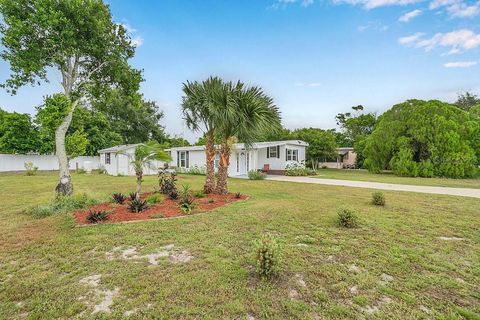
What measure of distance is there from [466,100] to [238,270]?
52.2m

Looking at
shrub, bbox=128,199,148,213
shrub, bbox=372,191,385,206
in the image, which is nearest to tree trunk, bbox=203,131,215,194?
shrub, bbox=128,199,148,213

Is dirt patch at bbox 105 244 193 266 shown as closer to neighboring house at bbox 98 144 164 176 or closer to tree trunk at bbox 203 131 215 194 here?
tree trunk at bbox 203 131 215 194

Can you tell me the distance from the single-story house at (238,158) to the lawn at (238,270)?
47.3ft

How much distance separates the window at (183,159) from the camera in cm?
2323

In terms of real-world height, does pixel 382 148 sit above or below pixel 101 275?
above

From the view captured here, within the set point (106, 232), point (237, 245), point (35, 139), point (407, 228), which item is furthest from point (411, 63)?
point (35, 139)

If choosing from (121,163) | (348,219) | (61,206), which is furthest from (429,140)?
(121,163)

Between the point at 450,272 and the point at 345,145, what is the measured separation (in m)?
37.3

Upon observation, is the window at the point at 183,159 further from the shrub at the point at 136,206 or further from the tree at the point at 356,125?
the tree at the point at 356,125

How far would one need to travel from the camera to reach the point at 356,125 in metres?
36.2

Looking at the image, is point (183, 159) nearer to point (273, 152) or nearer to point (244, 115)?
point (273, 152)

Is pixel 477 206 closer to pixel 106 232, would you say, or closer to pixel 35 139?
pixel 106 232

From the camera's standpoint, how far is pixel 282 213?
697cm

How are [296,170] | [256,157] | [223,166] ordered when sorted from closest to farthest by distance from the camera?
[223,166] < [296,170] < [256,157]
